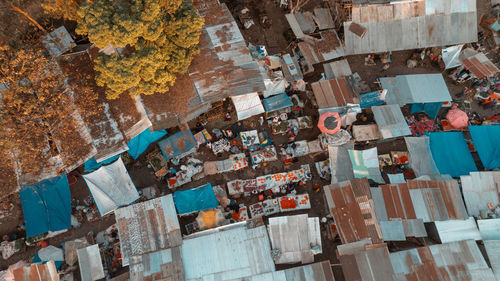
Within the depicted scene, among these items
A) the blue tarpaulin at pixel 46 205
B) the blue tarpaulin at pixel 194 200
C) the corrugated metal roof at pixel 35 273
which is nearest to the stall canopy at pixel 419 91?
the blue tarpaulin at pixel 194 200

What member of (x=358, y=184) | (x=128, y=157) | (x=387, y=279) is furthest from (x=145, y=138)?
(x=387, y=279)

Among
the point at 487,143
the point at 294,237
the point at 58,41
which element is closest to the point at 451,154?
the point at 487,143

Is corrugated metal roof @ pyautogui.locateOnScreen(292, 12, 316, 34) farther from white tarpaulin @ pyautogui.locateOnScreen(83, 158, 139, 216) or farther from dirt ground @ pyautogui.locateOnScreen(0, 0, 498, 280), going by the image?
white tarpaulin @ pyautogui.locateOnScreen(83, 158, 139, 216)

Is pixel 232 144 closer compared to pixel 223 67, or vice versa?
pixel 223 67

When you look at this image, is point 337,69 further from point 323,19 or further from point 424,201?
point 424,201

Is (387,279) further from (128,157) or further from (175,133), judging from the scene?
(128,157)
